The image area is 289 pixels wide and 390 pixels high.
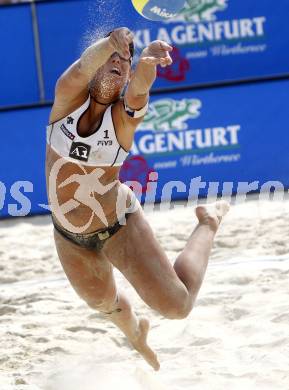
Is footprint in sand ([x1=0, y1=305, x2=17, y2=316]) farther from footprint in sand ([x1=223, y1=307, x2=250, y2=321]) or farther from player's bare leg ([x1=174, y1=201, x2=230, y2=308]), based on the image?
player's bare leg ([x1=174, y1=201, x2=230, y2=308])

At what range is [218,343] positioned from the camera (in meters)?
4.55

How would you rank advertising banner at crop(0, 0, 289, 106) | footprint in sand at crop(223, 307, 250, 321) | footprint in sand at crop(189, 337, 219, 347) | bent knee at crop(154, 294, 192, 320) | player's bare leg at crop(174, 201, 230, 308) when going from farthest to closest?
advertising banner at crop(0, 0, 289, 106) → footprint in sand at crop(223, 307, 250, 321) → footprint in sand at crop(189, 337, 219, 347) → player's bare leg at crop(174, 201, 230, 308) → bent knee at crop(154, 294, 192, 320)

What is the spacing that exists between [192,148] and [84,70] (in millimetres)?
4343

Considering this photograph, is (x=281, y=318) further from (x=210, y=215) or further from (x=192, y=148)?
(x=192, y=148)

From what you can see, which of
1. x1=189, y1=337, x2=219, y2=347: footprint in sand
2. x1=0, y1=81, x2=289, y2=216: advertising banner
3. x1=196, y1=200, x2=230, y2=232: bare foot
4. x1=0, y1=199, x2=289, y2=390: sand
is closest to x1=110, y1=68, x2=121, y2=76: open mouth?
x1=196, y1=200, x2=230, y2=232: bare foot

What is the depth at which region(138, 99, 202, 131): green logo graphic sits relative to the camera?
7.87 metres

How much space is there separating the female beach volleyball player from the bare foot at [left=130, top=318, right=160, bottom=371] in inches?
9.2

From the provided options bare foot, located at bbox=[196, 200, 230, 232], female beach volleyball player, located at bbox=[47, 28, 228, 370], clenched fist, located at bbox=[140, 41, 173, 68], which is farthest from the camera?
bare foot, located at bbox=[196, 200, 230, 232]

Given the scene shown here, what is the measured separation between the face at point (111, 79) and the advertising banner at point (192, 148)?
A: 400cm

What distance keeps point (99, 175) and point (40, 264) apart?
8.59 ft

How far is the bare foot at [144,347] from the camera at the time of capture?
421 centimetres

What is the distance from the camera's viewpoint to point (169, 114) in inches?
310

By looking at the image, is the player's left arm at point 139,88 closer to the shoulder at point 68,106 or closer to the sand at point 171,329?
the shoulder at point 68,106

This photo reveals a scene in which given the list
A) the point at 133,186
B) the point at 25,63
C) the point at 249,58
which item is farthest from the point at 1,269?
the point at 249,58
